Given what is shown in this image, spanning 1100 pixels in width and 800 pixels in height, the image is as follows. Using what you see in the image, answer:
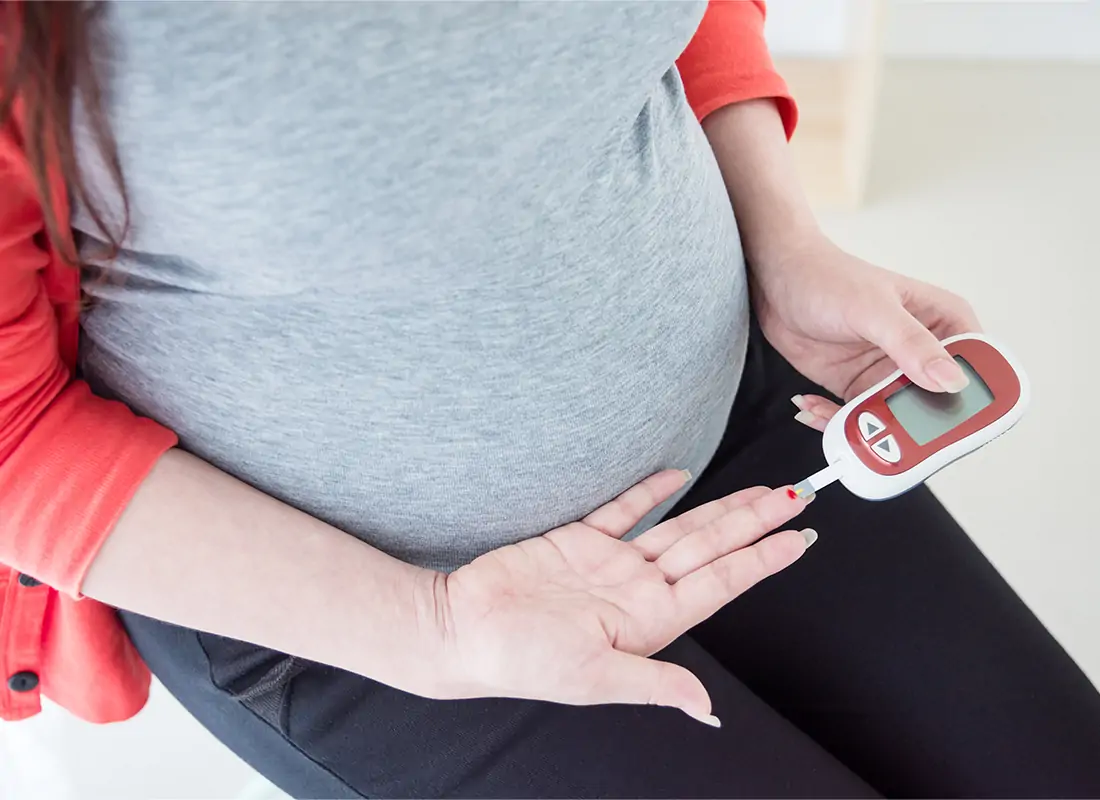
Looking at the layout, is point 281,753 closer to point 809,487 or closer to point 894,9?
point 809,487

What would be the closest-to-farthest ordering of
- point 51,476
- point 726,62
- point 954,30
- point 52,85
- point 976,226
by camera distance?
point 52,85 → point 51,476 → point 726,62 → point 976,226 → point 954,30

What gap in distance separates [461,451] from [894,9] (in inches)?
61.6

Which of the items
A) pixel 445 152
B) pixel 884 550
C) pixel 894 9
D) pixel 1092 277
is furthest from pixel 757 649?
pixel 894 9

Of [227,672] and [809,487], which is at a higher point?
[809,487]

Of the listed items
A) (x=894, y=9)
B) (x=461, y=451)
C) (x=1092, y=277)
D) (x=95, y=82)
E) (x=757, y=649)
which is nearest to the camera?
(x=95, y=82)

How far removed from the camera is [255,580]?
0.52 meters

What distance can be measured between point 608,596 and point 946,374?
259 millimetres

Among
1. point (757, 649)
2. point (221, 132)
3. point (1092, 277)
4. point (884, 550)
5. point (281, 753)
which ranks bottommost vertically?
point (281, 753)

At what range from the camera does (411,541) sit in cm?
59

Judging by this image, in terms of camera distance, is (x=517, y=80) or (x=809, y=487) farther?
(x=809, y=487)

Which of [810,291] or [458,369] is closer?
[458,369]

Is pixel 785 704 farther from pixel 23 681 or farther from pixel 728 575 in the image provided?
pixel 23 681

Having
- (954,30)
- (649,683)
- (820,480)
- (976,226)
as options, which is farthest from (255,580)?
(954,30)

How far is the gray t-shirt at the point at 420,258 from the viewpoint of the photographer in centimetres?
39
